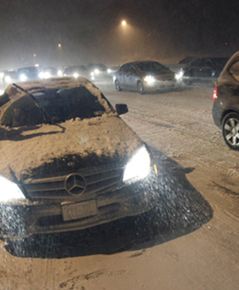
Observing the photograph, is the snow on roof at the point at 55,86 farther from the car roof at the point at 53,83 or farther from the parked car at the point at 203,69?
the parked car at the point at 203,69

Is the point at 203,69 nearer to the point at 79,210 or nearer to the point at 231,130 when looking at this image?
the point at 231,130

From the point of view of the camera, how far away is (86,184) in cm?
411

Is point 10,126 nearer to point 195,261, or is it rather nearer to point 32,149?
point 32,149

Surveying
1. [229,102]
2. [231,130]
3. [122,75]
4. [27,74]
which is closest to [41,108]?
[229,102]

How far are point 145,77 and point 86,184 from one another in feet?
47.9

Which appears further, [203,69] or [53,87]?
[203,69]

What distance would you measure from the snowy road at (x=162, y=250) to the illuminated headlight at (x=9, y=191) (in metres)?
0.70

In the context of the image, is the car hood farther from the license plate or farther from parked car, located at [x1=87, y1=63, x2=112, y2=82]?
parked car, located at [x1=87, y1=63, x2=112, y2=82]

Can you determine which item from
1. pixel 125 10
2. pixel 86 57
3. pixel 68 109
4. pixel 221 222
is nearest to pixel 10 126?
pixel 68 109

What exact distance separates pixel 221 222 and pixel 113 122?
1.86 m

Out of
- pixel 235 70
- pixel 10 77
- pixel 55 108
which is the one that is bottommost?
pixel 10 77

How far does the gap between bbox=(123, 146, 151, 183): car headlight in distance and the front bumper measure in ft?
0.31

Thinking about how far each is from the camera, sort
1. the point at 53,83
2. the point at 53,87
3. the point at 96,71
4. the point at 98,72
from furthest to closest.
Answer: the point at 98,72 < the point at 96,71 < the point at 53,83 < the point at 53,87

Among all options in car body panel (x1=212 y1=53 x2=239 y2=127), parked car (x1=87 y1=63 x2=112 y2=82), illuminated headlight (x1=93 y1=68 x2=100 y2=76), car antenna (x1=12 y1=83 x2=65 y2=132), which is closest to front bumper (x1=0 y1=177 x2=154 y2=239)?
car antenna (x1=12 y1=83 x2=65 y2=132)
